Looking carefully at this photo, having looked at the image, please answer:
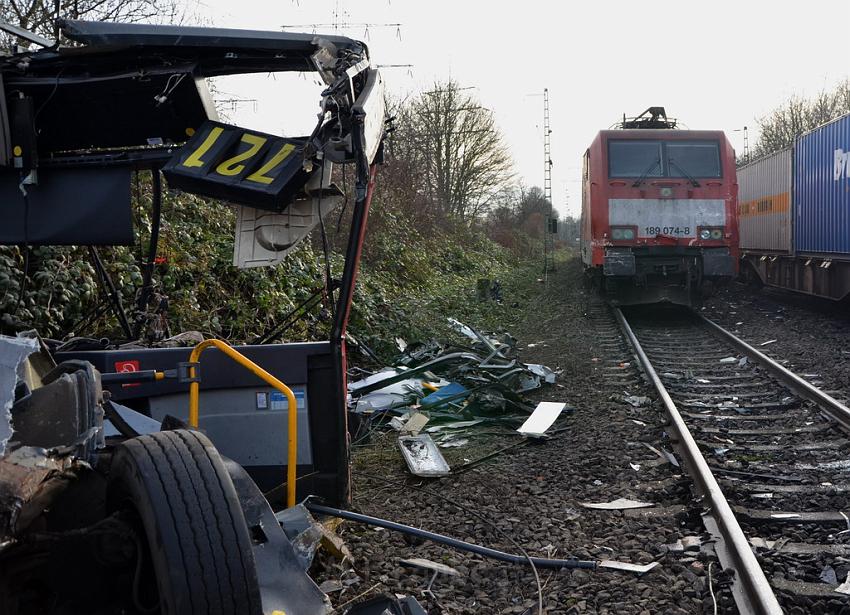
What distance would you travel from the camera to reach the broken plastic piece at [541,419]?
7.12 metres

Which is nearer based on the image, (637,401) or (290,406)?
(290,406)

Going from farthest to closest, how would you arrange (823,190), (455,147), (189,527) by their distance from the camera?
(455,147)
(823,190)
(189,527)

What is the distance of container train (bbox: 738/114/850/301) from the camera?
50.5 ft

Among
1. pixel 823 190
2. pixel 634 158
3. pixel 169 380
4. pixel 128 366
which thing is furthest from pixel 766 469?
pixel 823 190

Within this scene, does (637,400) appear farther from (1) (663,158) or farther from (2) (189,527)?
(1) (663,158)

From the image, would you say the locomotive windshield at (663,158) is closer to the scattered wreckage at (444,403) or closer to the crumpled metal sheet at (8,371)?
the scattered wreckage at (444,403)

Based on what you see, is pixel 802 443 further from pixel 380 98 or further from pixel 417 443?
pixel 380 98

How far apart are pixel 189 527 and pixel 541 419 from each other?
17.3ft

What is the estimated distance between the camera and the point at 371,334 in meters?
11.5

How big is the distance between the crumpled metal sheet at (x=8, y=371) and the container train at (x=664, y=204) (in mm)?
12525

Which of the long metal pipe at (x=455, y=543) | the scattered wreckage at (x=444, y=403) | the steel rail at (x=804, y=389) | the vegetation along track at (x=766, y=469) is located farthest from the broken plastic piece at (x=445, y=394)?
the steel rail at (x=804, y=389)

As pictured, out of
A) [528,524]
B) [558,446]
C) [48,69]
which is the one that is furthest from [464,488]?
[48,69]

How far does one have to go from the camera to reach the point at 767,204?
845 inches

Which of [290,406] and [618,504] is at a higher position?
[290,406]
